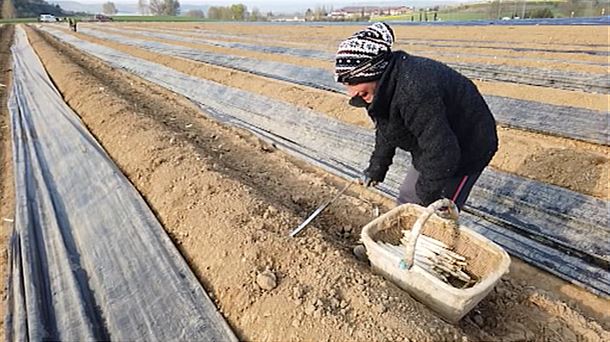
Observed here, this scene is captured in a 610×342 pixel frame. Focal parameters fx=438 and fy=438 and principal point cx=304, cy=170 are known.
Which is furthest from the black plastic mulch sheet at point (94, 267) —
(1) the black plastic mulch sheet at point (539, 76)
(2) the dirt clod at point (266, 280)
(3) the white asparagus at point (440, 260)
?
(1) the black plastic mulch sheet at point (539, 76)

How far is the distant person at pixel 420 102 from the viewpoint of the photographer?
2.04 m

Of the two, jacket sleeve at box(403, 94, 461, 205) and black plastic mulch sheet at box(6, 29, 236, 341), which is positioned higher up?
jacket sleeve at box(403, 94, 461, 205)

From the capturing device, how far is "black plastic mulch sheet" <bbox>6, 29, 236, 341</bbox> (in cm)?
244

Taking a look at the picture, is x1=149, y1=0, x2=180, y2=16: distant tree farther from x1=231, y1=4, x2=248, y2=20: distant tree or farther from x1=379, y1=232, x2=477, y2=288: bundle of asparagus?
x1=379, y1=232, x2=477, y2=288: bundle of asparagus

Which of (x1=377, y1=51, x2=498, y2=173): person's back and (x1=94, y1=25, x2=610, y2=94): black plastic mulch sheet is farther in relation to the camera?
(x1=94, y1=25, x2=610, y2=94): black plastic mulch sheet

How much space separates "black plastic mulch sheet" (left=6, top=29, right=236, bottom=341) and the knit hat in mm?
1496

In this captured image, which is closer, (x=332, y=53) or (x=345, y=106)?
(x=345, y=106)

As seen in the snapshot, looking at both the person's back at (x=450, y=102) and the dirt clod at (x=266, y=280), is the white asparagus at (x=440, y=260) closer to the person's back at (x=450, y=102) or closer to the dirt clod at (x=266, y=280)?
the person's back at (x=450, y=102)

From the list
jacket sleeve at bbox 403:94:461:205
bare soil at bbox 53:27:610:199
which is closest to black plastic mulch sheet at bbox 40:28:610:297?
bare soil at bbox 53:27:610:199

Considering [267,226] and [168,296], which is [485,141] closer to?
[267,226]

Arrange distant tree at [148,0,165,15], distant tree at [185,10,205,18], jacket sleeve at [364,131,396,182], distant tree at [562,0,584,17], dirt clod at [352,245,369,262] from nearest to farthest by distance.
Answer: jacket sleeve at [364,131,396,182] → dirt clod at [352,245,369,262] → distant tree at [562,0,584,17] → distant tree at [148,0,165,15] → distant tree at [185,10,205,18]

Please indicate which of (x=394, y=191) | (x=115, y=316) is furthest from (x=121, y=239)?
(x=394, y=191)

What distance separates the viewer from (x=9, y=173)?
5.07 metres

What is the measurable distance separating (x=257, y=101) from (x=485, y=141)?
5.07m
